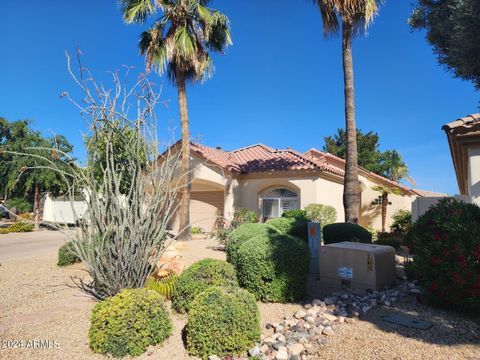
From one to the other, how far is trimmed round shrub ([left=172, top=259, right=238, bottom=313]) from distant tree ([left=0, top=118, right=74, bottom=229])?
18.7 metres

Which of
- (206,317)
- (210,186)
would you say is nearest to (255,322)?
(206,317)

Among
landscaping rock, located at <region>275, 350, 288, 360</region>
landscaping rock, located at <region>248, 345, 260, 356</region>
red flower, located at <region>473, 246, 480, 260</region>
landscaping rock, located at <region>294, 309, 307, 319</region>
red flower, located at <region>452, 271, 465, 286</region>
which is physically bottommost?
landscaping rock, located at <region>248, 345, 260, 356</region>

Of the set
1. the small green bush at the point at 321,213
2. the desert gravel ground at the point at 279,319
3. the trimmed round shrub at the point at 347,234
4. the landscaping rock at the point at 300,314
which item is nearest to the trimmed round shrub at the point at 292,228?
the trimmed round shrub at the point at 347,234

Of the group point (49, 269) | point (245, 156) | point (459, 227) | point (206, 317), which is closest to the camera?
point (206, 317)

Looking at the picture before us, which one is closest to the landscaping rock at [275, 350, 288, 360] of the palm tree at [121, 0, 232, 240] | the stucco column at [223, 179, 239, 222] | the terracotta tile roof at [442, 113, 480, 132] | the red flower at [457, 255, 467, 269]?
the red flower at [457, 255, 467, 269]

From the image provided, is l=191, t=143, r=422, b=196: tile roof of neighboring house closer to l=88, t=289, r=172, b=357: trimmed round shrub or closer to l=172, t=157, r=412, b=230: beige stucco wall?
l=172, t=157, r=412, b=230: beige stucco wall

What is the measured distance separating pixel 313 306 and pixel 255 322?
1.70 m

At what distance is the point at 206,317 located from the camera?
398cm

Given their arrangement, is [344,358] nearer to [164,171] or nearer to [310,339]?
[310,339]

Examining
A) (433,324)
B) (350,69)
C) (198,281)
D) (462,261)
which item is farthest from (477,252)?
(350,69)

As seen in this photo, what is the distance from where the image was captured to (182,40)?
47.2 ft

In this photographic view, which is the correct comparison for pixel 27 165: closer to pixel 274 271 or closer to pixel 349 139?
pixel 349 139

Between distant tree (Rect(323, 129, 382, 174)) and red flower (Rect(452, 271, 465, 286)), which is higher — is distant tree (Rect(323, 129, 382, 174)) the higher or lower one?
the higher one

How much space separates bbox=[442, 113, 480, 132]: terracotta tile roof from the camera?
605 cm
